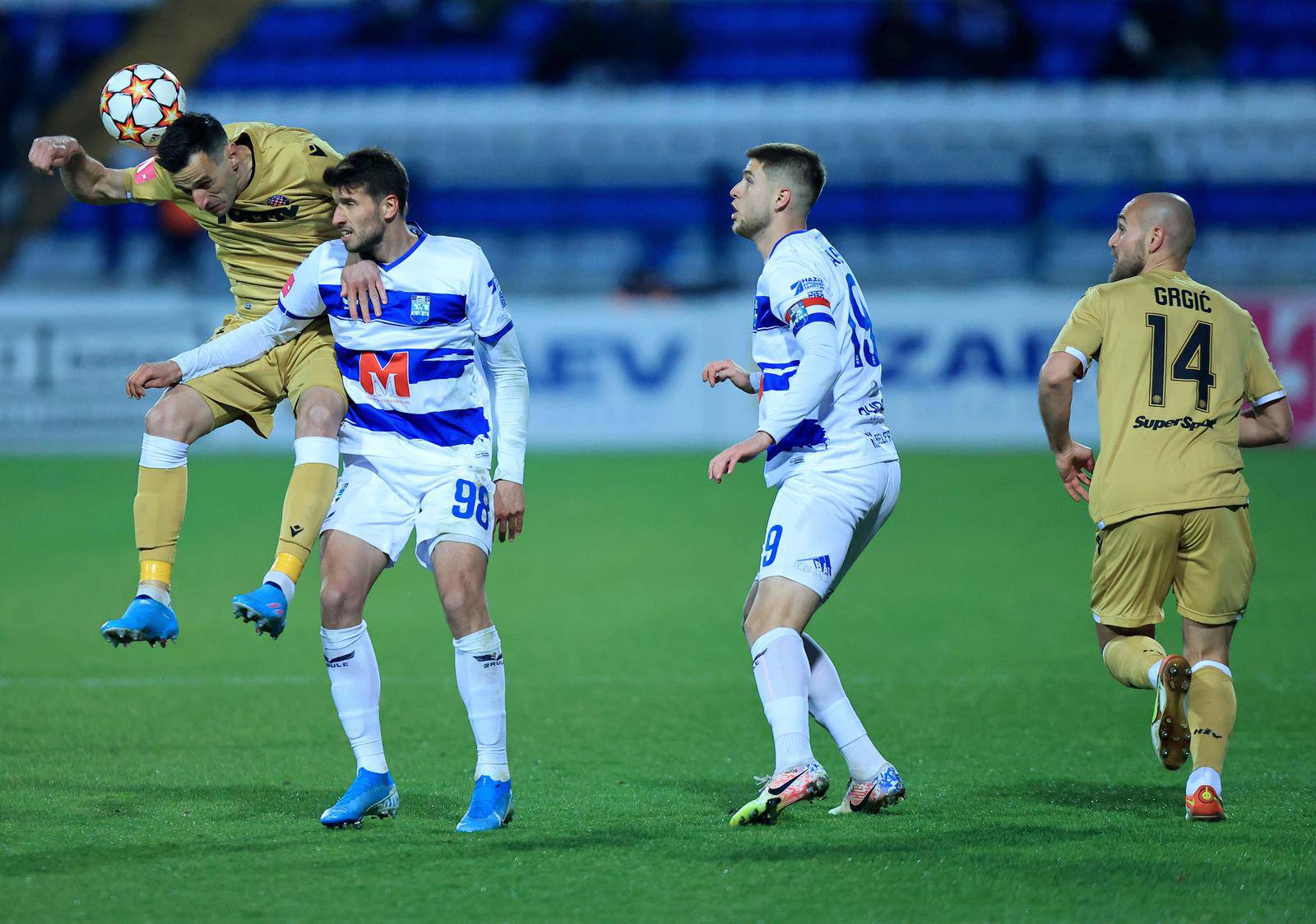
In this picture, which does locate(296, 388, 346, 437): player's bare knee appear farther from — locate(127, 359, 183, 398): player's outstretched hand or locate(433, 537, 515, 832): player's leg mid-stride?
locate(433, 537, 515, 832): player's leg mid-stride

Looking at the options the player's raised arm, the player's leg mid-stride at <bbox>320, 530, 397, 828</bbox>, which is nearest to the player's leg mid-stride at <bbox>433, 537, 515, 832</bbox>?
the player's leg mid-stride at <bbox>320, 530, 397, 828</bbox>

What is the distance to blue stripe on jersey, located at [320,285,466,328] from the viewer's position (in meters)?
5.07

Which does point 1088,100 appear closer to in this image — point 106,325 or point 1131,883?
point 106,325

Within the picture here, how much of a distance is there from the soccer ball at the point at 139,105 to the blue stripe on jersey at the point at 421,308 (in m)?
1.38

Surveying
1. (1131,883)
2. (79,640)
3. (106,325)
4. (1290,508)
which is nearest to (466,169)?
(106,325)

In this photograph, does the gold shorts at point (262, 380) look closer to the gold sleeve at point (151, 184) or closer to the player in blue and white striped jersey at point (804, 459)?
the gold sleeve at point (151, 184)

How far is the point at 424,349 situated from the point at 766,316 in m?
1.08

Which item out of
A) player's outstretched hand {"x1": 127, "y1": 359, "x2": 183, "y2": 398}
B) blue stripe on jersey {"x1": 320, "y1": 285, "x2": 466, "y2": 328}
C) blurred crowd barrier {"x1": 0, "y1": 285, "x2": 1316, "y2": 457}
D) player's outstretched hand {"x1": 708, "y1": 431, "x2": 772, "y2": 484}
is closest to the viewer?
player's outstretched hand {"x1": 708, "y1": 431, "x2": 772, "y2": 484}

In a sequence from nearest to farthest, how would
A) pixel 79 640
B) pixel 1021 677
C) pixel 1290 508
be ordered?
1. pixel 1021 677
2. pixel 79 640
3. pixel 1290 508

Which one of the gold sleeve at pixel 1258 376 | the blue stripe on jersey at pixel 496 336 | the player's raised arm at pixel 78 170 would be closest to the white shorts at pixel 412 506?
the blue stripe on jersey at pixel 496 336

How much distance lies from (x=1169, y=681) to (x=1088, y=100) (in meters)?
16.1

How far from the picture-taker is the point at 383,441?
5.16 m

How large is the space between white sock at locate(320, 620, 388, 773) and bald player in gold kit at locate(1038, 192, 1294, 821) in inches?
87.5

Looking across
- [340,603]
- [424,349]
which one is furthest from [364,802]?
[424,349]
